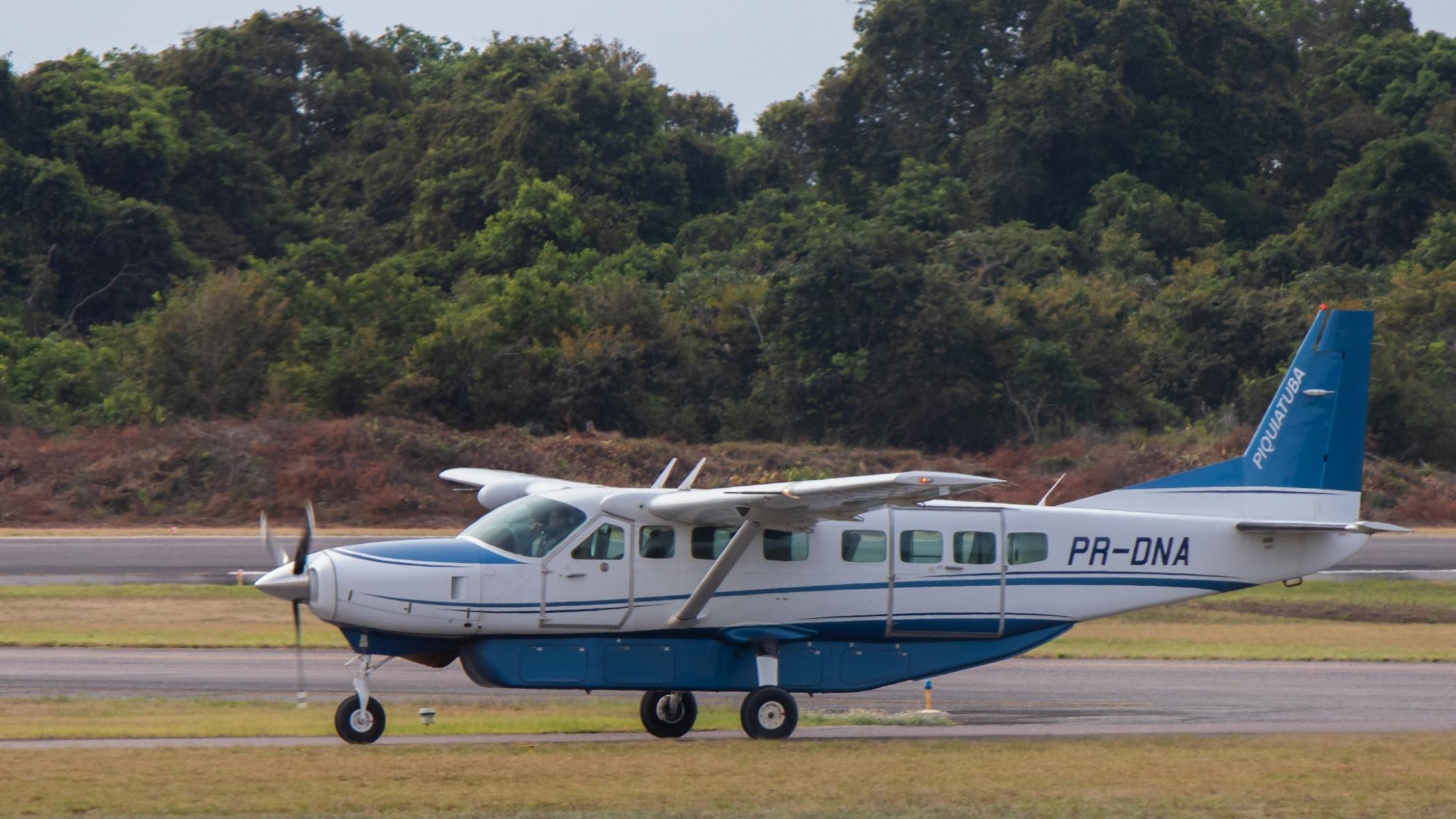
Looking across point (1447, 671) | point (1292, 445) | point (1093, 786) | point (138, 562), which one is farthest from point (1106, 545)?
point (138, 562)

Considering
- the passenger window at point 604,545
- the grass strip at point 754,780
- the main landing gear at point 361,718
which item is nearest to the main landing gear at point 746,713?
the grass strip at point 754,780

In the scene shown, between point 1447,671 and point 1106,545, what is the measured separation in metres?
7.15

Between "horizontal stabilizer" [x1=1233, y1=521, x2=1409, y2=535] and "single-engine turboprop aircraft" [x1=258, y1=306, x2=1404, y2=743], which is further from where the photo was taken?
"horizontal stabilizer" [x1=1233, y1=521, x2=1409, y2=535]

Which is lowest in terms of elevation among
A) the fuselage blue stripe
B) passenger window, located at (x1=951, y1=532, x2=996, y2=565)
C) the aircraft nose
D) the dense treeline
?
the fuselage blue stripe

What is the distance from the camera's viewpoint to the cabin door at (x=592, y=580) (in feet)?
47.8

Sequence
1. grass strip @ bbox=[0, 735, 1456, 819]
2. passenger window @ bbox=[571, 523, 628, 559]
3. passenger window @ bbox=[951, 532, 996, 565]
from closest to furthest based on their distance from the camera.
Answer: grass strip @ bbox=[0, 735, 1456, 819], passenger window @ bbox=[571, 523, 628, 559], passenger window @ bbox=[951, 532, 996, 565]

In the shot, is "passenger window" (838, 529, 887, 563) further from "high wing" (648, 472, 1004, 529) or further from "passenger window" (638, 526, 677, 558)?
"passenger window" (638, 526, 677, 558)

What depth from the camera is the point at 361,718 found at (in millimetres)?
13961

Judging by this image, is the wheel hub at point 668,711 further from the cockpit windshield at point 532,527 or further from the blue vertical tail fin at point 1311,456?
the blue vertical tail fin at point 1311,456

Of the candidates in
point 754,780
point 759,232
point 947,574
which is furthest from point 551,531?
point 759,232

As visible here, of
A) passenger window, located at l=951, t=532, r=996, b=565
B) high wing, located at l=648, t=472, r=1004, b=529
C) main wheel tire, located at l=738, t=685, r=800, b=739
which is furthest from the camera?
passenger window, located at l=951, t=532, r=996, b=565

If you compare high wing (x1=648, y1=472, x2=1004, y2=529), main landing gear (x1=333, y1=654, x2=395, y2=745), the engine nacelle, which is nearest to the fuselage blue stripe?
high wing (x1=648, y1=472, x2=1004, y2=529)

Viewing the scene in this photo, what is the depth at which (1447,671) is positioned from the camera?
66.7ft

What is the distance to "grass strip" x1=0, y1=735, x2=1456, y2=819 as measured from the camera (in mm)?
11383
